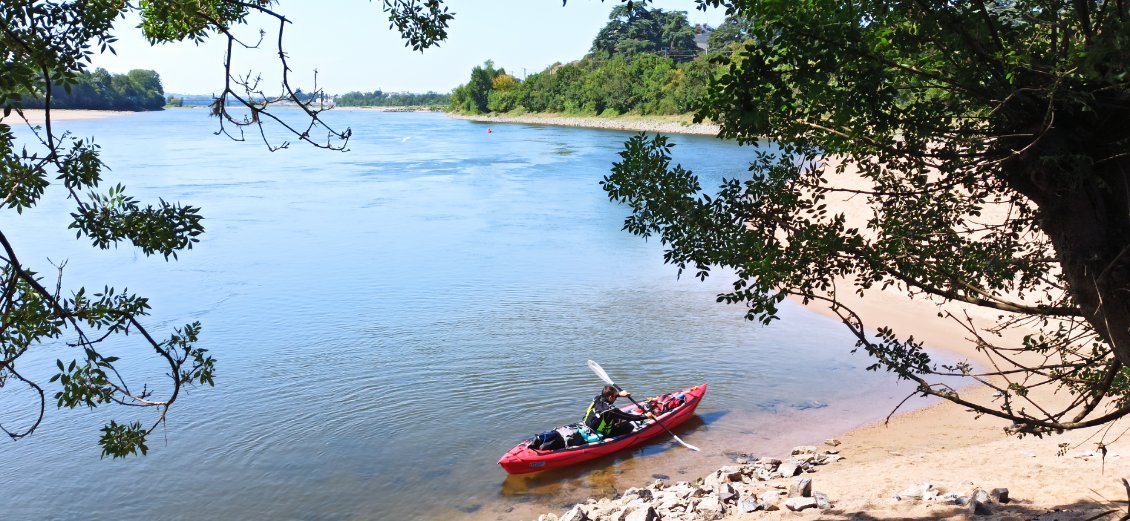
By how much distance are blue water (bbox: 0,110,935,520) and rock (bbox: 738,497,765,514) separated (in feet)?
8.57

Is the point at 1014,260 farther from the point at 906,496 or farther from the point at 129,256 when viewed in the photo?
the point at 129,256

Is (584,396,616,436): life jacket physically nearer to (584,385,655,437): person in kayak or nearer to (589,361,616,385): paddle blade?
(584,385,655,437): person in kayak

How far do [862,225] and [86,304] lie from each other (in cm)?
2262

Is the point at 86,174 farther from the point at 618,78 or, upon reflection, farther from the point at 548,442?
the point at 618,78

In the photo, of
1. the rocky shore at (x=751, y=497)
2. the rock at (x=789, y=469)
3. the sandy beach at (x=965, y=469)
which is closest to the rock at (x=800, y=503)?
the rocky shore at (x=751, y=497)

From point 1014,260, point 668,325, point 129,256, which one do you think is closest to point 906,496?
point 1014,260

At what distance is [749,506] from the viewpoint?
9.73 m

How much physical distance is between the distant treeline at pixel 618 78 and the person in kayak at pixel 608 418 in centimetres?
5872

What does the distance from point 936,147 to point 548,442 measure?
26.0 feet

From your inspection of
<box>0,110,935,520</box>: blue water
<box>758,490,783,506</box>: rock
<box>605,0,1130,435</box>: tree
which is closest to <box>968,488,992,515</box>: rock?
<box>758,490,783,506</box>: rock

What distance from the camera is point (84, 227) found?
5312 mm

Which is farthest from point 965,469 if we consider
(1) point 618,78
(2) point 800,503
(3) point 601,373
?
(1) point 618,78

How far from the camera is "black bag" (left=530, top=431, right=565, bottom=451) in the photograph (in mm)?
12312

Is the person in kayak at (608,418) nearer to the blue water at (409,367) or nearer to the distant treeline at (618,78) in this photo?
the blue water at (409,367)
